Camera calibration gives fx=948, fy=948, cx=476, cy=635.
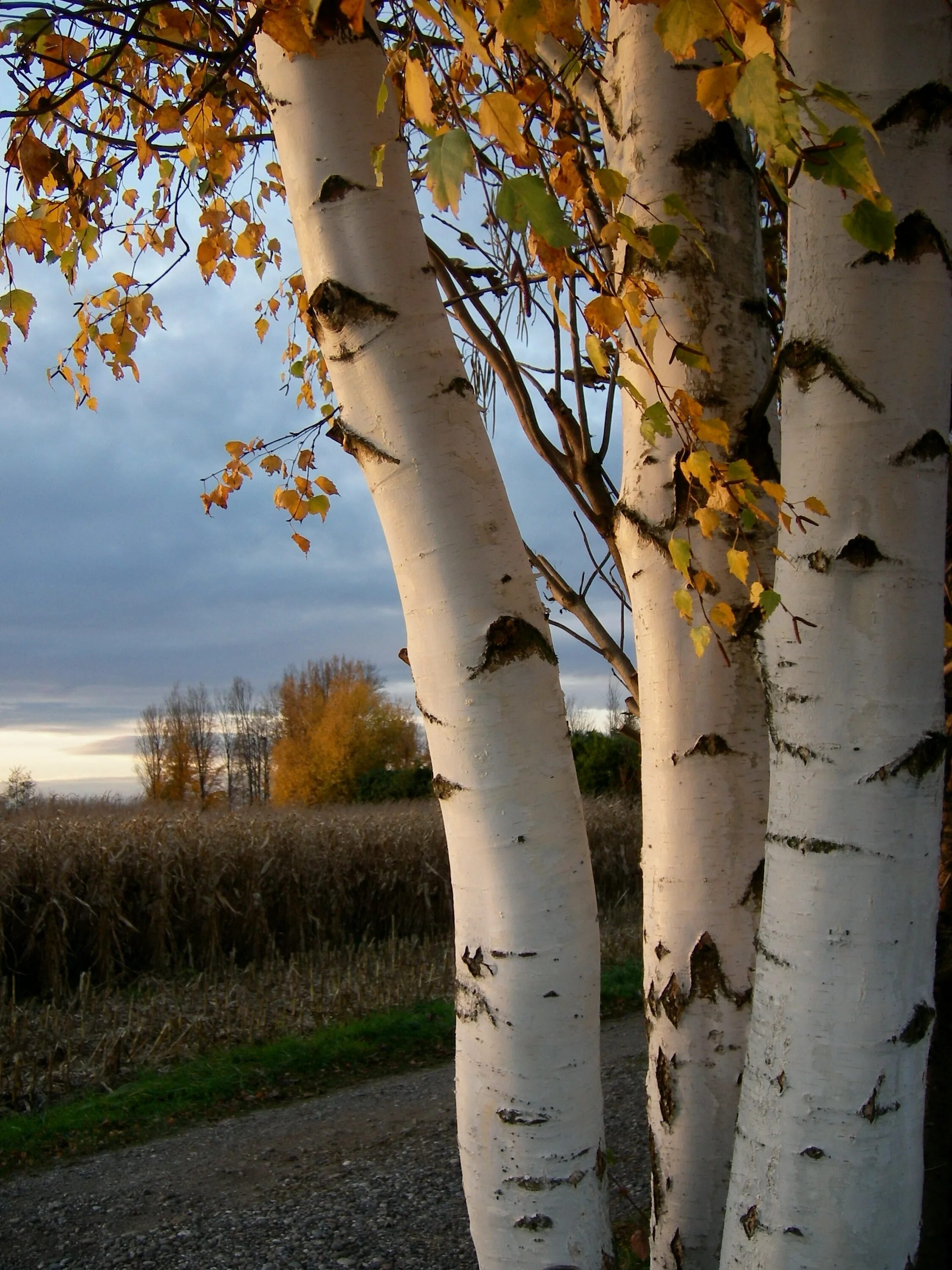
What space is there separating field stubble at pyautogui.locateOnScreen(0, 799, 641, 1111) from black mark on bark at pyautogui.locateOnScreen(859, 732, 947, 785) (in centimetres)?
583

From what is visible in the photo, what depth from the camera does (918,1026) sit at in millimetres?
1619

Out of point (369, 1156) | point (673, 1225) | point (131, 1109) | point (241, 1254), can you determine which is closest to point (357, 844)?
point (131, 1109)

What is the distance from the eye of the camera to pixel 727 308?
2113mm

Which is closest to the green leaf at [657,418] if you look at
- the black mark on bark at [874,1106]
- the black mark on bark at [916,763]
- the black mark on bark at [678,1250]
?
the black mark on bark at [916,763]

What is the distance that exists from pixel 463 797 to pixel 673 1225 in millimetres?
1056

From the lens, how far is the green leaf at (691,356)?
179cm

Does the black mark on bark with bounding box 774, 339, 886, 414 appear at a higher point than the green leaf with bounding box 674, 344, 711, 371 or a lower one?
lower

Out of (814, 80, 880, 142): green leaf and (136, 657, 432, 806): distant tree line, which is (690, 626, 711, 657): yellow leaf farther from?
(136, 657, 432, 806): distant tree line

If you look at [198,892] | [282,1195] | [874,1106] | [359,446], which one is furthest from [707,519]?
[198,892]

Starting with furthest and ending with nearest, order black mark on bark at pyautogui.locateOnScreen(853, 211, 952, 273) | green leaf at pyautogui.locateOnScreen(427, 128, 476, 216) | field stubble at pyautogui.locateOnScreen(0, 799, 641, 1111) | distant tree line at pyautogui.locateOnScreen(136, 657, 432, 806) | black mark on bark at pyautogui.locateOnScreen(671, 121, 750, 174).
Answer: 1. distant tree line at pyautogui.locateOnScreen(136, 657, 432, 806)
2. field stubble at pyautogui.locateOnScreen(0, 799, 641, 1111)
3. black mark on bark at pyautogui.locateOnScreen(671, 121, 750, 174)
4. black mark on bark at pyautogui.locateOnScreen(853, 211, 952, 273)
5. green leaf at pyautogui.locateOnScreen(427, 128, 476, 216)

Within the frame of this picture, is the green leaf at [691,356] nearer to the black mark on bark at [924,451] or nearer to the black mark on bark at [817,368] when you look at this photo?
the black mark on bark at [817,368]

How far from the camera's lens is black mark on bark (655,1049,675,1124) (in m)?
1.98

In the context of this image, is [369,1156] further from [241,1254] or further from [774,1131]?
[774,1131]

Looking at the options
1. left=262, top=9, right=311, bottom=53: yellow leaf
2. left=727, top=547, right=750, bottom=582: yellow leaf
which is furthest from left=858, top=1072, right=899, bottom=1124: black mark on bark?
left=262, top=9, right=311, bottom=53: yellow leaf
